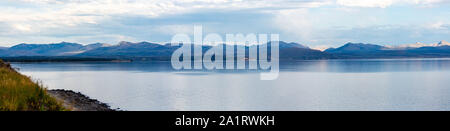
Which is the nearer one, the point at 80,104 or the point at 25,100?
the point at 25,100

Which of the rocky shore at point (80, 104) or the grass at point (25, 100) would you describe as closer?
the grass at point (25, 100)

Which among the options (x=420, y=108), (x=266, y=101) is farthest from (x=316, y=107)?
(x=420, y=108)

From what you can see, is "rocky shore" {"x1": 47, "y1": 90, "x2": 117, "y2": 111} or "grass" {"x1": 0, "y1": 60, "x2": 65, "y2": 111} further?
"rocky shore" {"x1": 47, "y1": 90, "x2": 117, "y2": 111}

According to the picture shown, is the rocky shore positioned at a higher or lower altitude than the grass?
lower

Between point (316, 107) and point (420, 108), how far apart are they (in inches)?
250

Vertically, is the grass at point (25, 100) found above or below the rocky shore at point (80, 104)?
above

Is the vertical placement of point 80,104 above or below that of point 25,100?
below
